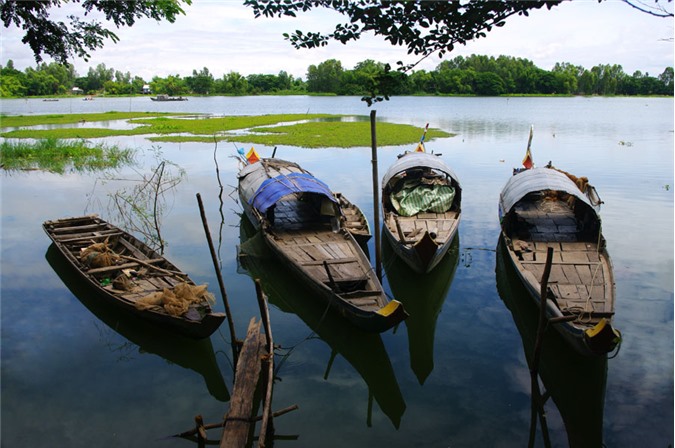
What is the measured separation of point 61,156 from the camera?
22797 millimetres

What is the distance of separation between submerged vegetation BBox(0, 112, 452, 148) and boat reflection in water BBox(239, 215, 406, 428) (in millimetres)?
14967

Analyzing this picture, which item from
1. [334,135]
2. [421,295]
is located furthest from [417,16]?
[334,135]

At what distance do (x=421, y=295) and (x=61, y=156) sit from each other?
19228mm

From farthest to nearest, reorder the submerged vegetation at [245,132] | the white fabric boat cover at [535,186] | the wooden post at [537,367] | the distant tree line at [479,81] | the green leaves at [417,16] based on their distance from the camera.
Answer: the distant tree line at [479,81], the submerged vegetation at [245,132], the white fabric boat cover at [535,186], the wooden post at [537,367], the green leaves at [417,16]

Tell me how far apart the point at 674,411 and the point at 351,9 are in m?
5.89

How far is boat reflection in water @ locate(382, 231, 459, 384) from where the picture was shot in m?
8.02

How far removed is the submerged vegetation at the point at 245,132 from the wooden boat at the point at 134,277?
15.4 m

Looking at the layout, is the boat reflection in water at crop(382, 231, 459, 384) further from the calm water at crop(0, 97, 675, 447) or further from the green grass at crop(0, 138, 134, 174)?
the green grass at crop(0, 138, 134, 174)

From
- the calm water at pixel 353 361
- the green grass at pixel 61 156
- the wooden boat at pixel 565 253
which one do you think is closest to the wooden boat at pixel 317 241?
the calm water at pixel 353 361

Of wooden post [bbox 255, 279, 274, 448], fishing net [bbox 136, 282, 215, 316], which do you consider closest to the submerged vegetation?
fishing net [bbox 136, 282, 215, 316]

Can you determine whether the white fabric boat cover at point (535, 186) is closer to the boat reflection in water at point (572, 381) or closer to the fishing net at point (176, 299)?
the boat reflection in water at point (572, 381)

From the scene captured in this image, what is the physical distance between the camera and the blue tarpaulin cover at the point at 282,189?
11.5 meters

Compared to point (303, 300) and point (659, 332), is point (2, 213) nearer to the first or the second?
Result: point (303, 300)

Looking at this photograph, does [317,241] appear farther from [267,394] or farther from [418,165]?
[267,394]
